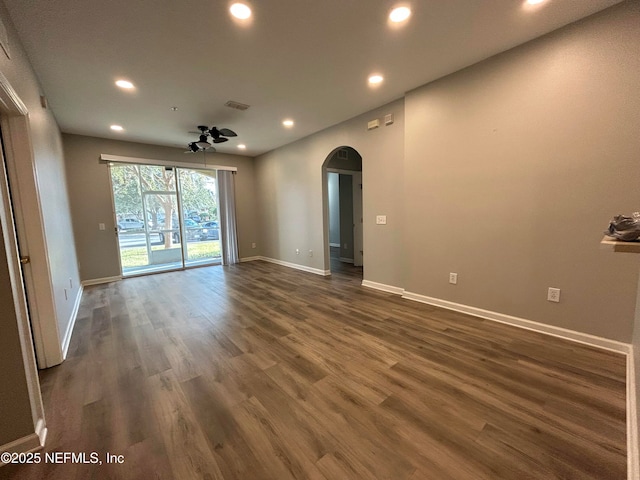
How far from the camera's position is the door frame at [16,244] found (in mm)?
1414

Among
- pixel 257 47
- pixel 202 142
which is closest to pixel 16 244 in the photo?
pixel 257 47

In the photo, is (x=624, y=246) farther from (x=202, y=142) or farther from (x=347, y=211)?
(x=347, y=211)

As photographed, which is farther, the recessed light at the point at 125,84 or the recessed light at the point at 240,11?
the recessed light at the point at 125,84

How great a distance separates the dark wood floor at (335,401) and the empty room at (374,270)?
0.02 m

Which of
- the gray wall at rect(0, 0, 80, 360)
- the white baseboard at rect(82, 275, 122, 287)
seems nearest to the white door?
the gray wall at rect(0, 0, 80, 360)

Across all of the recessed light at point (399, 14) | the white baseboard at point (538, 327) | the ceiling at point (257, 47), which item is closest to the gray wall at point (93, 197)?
the ceiling at point (257, 47)

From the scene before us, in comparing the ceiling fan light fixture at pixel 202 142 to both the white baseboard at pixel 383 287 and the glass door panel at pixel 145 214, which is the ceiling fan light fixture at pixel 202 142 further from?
the white baseboard at pixel 383 287

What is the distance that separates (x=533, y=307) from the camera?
260 centimetres

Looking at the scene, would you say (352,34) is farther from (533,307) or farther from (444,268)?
(533,307)

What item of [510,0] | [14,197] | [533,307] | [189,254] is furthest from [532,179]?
[189,254]

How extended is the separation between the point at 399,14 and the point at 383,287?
3284 mm

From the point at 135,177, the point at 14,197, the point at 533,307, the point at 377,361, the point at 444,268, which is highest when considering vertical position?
the point at 135,177

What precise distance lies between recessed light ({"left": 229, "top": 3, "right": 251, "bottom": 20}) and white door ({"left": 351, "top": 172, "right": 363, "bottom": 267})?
3987mm

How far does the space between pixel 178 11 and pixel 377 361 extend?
10.4 feet
